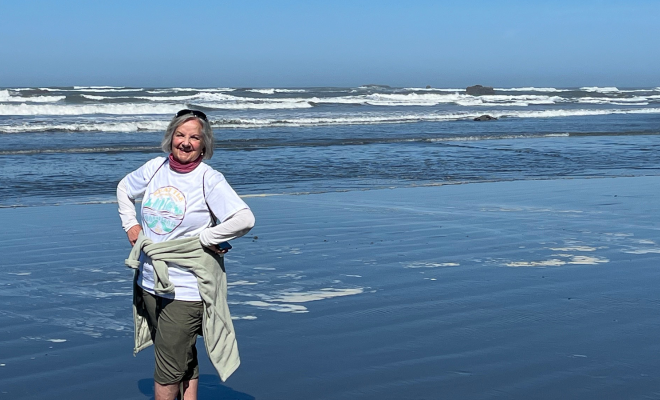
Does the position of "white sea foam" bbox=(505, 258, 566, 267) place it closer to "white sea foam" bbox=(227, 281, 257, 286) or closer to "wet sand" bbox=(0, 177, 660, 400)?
"wet sand" bbox=(0, 177, 660, 400)

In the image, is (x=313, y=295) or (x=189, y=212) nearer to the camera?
(x=189, y=212)

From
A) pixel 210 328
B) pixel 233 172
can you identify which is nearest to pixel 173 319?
pixel 210 328

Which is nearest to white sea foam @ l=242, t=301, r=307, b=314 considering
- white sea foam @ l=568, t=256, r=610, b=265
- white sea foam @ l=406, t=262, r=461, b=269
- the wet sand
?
the wet sand

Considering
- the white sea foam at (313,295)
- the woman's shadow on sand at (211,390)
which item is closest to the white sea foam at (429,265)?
the white sea foam at (313,295)

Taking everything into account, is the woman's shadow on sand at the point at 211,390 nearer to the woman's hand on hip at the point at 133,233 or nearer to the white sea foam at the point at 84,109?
the woman's hand on hip at the point at 133,233

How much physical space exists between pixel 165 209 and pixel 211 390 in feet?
3.66

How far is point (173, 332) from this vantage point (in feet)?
10.3

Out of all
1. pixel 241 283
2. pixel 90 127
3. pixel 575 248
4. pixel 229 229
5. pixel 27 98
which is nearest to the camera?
pixel 229 229

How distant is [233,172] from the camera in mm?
14250

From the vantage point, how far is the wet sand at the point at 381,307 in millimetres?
3820

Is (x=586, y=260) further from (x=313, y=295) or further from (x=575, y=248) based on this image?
(x=313, y=295)

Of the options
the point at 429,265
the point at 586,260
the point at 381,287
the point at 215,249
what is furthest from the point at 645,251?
the point at 215,249

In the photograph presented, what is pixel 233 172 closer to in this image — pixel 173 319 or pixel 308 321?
pixel 308 321

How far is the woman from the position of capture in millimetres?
3055
